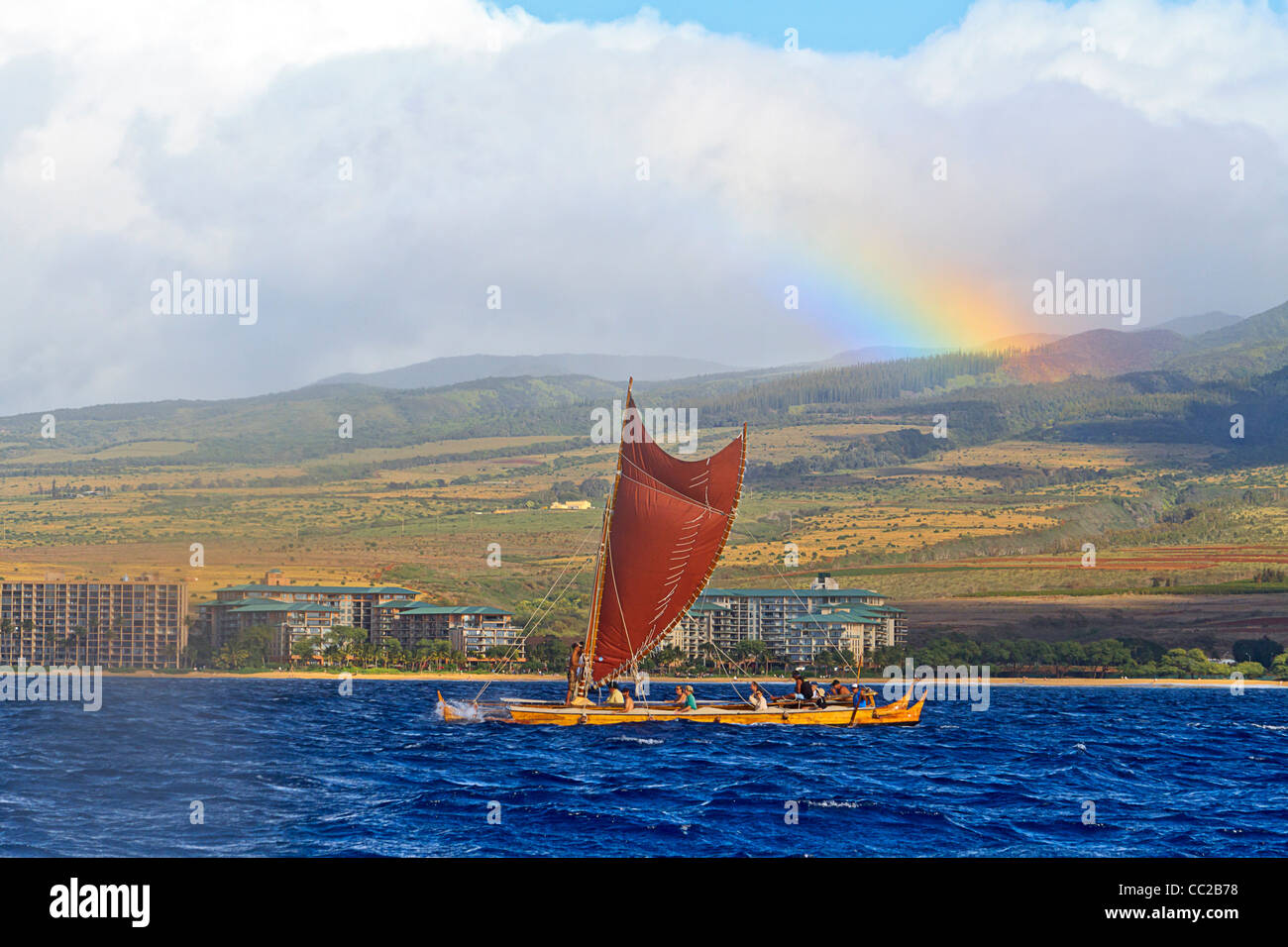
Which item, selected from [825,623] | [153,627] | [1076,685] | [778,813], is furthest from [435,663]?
[778,813]

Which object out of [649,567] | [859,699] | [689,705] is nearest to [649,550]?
[649,567]

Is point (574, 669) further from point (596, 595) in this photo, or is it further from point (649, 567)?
point (649, 567)

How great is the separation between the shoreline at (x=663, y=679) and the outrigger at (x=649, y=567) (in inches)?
3934

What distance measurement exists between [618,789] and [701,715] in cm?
2589

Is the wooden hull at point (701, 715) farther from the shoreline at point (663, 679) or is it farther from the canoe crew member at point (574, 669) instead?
the shoreline at point (663, 679)

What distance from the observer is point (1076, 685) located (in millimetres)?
174125

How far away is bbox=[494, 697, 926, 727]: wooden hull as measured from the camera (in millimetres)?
64250

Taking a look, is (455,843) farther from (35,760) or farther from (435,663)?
(435,663)

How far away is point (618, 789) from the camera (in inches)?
1556

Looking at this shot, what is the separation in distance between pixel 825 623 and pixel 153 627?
9906cm

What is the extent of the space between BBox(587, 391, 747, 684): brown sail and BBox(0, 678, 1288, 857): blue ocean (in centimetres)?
434

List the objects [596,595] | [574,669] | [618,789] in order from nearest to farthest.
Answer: [618,789], [596,595], [574,669]

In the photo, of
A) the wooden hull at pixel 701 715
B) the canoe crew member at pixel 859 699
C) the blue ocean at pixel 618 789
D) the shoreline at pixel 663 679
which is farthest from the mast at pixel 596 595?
the shoreline at pixel 663 679
